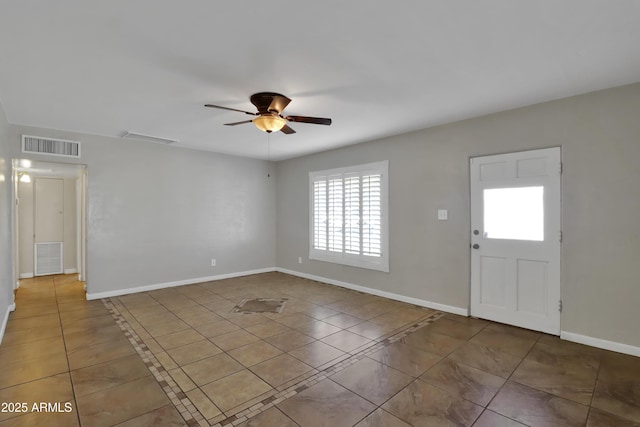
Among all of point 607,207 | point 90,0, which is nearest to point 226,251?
point 90,0

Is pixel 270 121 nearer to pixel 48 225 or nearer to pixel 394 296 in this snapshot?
pixel 394 296

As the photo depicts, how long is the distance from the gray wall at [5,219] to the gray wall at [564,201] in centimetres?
462

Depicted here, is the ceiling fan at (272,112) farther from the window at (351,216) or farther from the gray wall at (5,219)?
the gray wall at (5,219)

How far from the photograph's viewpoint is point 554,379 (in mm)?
2502

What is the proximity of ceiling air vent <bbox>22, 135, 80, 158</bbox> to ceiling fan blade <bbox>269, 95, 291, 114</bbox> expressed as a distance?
3.46m

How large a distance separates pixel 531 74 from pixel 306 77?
1.99m

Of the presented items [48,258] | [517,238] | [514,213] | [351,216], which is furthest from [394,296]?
[48,258]

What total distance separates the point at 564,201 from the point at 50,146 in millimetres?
6595

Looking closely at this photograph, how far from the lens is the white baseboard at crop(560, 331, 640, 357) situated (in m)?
2.88

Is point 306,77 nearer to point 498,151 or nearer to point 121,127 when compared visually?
point 498,151

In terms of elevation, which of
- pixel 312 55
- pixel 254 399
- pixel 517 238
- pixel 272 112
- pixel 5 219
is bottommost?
pixel 254 399

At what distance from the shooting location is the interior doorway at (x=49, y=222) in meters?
6.23

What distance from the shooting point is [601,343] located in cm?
304

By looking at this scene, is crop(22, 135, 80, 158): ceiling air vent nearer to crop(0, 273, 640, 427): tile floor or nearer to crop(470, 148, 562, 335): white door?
crop(0, 273, 640, 427): tile floor
